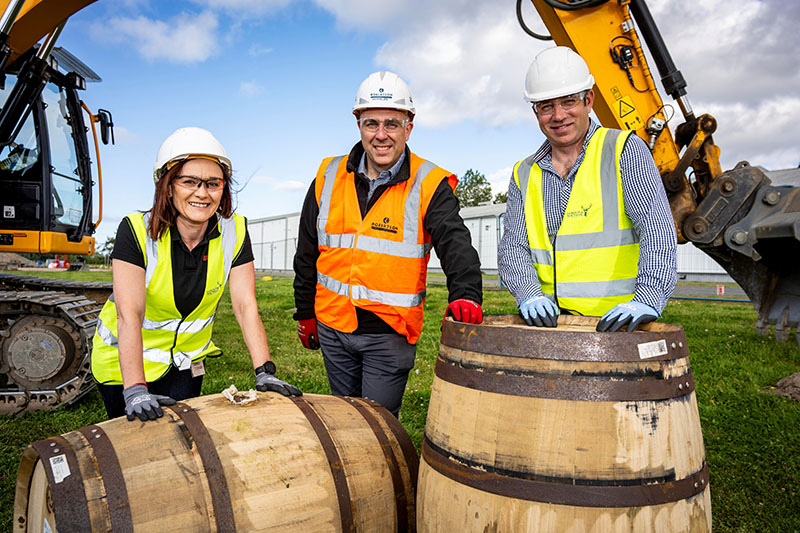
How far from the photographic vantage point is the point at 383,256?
3.48 metres

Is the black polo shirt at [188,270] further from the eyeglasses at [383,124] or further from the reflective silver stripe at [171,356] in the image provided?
the eyeglasses at [383,124]

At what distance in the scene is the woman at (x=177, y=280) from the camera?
113 inches

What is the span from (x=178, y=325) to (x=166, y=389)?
390mm

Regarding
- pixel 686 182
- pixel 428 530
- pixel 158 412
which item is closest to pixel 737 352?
pixel 686 182

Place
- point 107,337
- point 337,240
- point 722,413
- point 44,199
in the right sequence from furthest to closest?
point 44,199, point 722,413, point 337,240, point 107,337

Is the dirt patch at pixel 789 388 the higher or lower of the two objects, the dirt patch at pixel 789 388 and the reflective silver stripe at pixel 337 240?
the lower

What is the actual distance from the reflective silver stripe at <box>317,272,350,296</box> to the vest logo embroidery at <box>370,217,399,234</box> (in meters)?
0.38

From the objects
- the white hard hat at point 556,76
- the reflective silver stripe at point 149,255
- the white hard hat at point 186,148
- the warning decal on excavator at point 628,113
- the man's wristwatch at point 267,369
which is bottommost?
the man's wristwatch at point 267,369

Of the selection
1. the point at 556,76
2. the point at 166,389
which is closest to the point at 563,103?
the point at 556,76

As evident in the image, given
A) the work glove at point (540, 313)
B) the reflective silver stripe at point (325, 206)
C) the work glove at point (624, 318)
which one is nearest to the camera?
the work glove at point (624, 318)

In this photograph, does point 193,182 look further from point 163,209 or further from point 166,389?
point 166,389

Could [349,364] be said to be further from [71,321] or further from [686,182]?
[686,182]

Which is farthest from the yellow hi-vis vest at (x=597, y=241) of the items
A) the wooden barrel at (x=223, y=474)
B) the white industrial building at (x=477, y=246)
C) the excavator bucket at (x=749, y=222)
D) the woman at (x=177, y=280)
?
the white industrial building at (x=477, y=246)

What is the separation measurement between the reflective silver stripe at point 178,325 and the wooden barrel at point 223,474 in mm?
671
